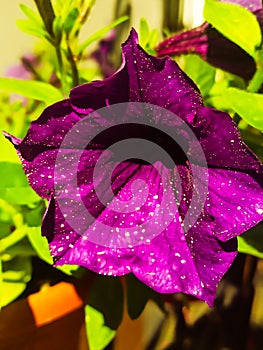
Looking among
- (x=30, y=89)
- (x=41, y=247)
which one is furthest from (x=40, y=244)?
(x=30, y=89)

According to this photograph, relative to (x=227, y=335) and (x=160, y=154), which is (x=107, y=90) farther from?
(x=227, y=335)

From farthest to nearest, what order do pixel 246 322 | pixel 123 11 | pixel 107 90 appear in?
pixel 123 11 → pixel 246 322 → pixel 107 90

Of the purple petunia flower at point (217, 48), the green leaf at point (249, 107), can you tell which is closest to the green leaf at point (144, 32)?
the purple petunia flower at point (217, 48)

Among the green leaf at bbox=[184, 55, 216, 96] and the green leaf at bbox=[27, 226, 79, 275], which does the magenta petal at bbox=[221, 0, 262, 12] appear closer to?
the green leaf at bbox=[184, 55, 216, 96]

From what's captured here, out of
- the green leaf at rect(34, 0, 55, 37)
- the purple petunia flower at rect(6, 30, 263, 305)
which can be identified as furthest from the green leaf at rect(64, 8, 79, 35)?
the purple petunia flower at rect(6, 30, 263, 305)

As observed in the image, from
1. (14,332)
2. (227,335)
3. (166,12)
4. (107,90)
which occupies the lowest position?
(227,335)

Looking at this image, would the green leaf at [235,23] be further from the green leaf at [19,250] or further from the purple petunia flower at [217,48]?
the green leaf at [19,250]

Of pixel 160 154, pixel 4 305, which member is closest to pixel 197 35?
pixel 160 154
